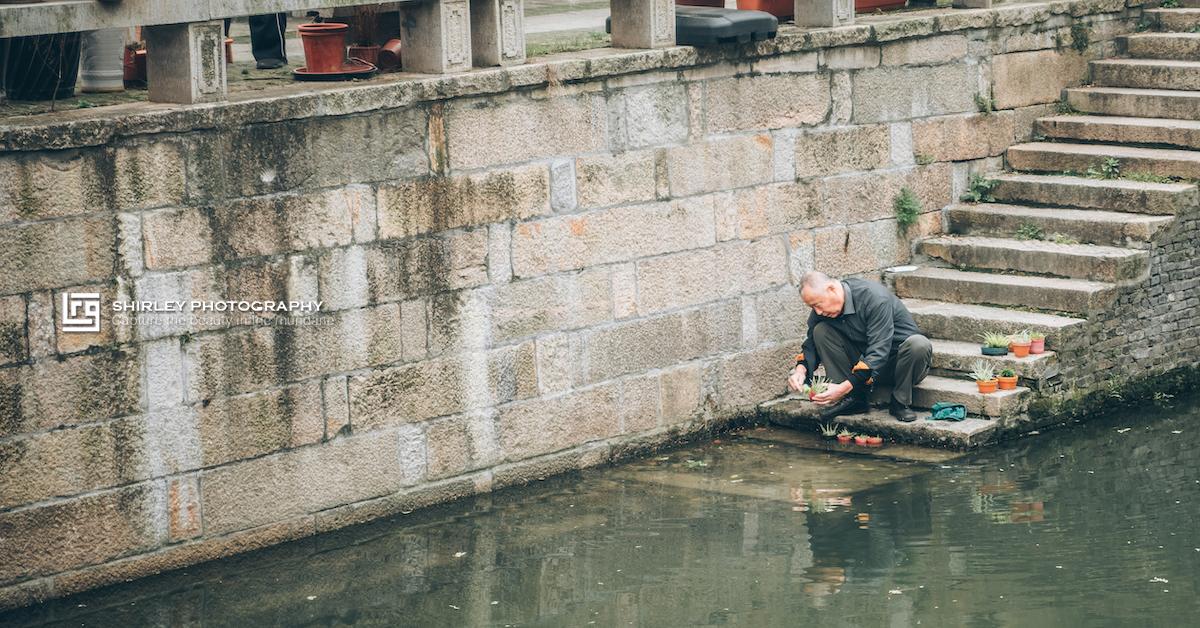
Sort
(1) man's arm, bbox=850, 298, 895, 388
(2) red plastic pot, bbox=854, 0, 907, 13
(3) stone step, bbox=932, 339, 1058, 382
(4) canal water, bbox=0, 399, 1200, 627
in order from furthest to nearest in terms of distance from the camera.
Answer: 1. (2) red plastic pot, bbox=854, 0, 907, 13
2. (3) stone step, bbox=932, 339, 1058, 382
3. (1) man's arm, bbox=850, 298, 895, 388
4. (4) canal water, bbox=0, 399, 1200, 627

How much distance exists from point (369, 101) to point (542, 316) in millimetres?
1757

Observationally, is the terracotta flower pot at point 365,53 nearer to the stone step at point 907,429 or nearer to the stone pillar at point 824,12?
the stone pillar at point 824,12

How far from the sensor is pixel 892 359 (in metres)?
11.3

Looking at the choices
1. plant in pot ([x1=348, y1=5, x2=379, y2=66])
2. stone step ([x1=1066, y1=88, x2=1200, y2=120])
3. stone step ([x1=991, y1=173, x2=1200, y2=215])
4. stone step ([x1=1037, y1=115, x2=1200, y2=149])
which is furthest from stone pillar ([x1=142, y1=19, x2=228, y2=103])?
stone step ([x1=1066, y1=88, x2=1200, y2=120])

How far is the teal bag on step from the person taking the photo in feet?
36.5

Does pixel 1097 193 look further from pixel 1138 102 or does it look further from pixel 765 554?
pixel 765 554

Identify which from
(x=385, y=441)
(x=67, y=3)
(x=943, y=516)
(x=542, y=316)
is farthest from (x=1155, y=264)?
(x=67, y=3)

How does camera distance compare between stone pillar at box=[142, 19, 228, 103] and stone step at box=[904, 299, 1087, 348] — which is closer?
stone pillar at box=[142, 19, 228, 103]

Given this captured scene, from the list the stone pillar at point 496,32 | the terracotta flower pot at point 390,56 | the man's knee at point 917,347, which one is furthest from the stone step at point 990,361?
the terracotta flower pot at point 390,56

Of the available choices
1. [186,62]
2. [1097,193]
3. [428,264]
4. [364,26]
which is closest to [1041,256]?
[1097,193]

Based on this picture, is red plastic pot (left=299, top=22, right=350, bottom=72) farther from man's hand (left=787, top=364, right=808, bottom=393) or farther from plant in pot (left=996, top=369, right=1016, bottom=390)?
plant in pot (left=996, top=369, right=1016, bottom=390)

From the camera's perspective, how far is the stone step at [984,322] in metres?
11.6

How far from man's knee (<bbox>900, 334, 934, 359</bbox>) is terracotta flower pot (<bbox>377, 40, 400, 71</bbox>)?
3575 mm

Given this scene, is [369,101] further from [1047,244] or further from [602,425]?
[1047,244]
